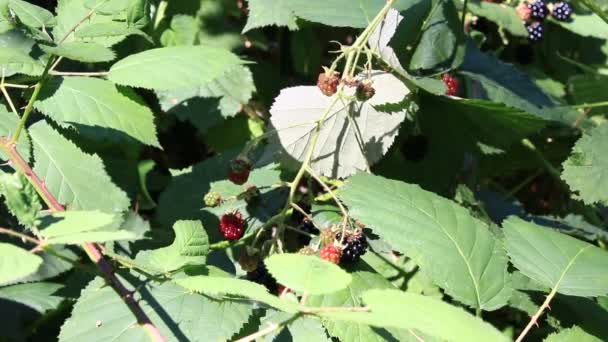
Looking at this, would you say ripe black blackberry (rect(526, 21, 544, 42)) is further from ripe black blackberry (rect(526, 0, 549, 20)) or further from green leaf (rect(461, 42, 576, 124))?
green leaf (rect(461, 42, 576, 124))

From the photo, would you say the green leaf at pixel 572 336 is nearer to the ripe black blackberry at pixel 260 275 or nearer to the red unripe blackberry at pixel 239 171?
the ripe black blackberry at pixel 260 275

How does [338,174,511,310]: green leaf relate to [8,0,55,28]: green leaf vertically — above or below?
below

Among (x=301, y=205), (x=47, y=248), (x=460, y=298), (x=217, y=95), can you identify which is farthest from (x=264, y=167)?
(x=47, y=248)

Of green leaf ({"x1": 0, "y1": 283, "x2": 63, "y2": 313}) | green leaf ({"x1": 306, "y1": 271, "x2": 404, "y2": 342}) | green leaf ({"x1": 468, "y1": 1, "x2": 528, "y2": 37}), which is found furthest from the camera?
green leaf ({"x1": 468, "y1": 1, "x2": 528, "y2": 37})

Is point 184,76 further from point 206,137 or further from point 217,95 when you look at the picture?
point 206,137

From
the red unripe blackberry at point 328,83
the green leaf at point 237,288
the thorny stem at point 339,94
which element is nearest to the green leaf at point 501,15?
the thorny stem at point 339,94

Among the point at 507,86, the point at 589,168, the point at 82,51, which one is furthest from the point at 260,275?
the point at 507,86

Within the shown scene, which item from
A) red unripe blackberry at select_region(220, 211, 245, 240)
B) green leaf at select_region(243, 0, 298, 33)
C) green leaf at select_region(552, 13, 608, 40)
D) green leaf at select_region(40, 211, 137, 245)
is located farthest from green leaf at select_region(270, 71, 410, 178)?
green leaf at select_region(552, 13, 608, 40)
